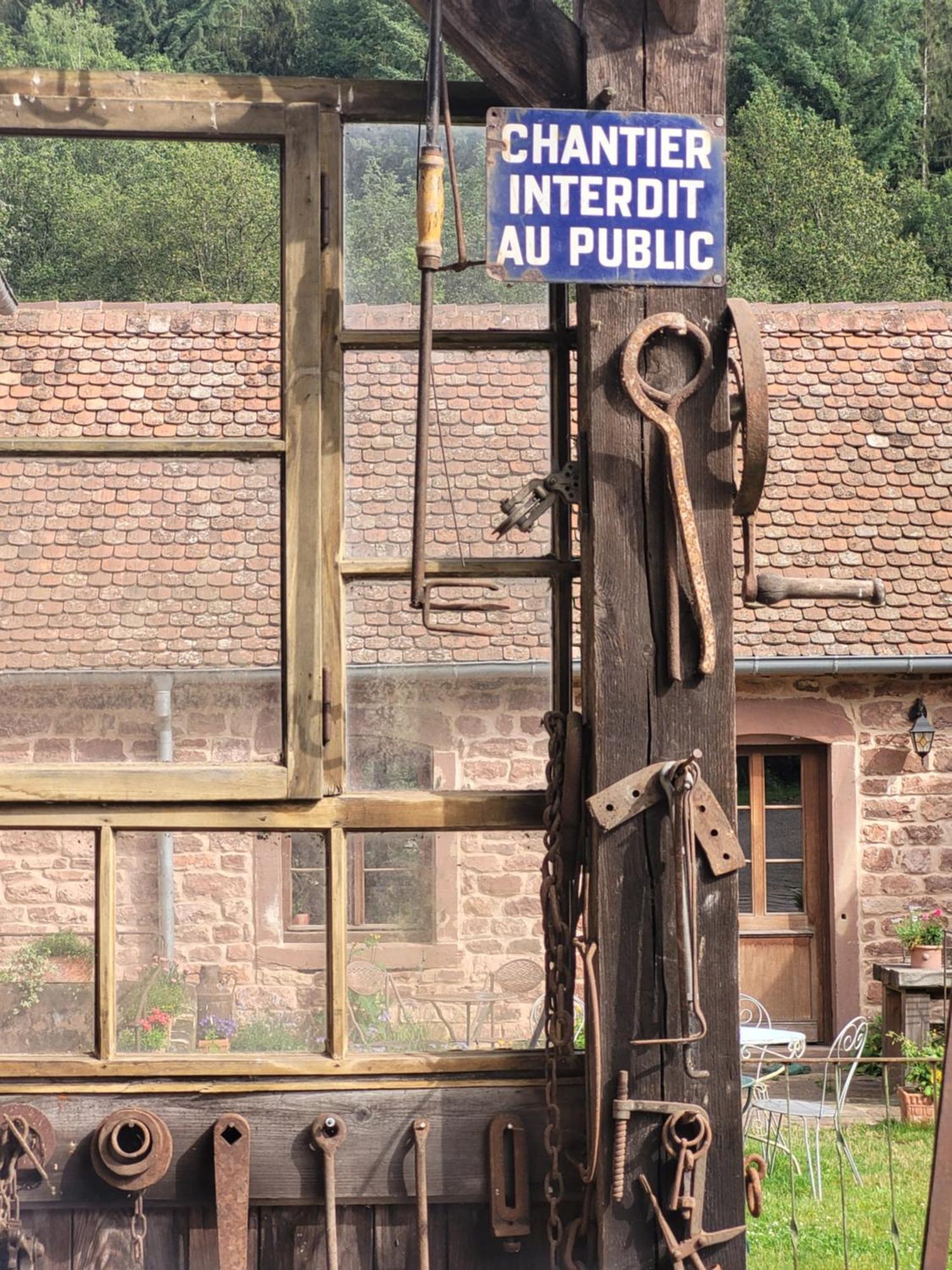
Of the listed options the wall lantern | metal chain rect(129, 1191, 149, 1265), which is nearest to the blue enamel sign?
metal chain rect(129, 1191, 149, 1265)

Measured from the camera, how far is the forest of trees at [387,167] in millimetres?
2949

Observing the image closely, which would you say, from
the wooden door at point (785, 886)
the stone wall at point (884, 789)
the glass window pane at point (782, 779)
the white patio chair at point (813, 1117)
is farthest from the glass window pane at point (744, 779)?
the white patio chair at point (813, 1117)

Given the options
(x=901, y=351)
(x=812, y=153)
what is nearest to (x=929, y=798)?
(x=901, y=351)

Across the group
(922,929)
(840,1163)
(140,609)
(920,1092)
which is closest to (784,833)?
(922,929)

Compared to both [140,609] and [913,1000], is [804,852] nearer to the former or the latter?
[913,1000]

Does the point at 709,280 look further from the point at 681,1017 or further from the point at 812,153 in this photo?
the point at 812,153

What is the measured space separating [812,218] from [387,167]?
2883 cm

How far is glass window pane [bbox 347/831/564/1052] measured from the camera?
9.44ft

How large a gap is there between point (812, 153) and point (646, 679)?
30064 millimetres

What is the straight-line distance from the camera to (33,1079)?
2807 millimetres

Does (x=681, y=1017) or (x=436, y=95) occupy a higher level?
(x=436, y=95)

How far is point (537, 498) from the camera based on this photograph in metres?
2.85

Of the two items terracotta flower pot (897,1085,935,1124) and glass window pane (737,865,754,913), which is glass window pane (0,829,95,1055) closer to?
terracotta flower pot (897,1085,935,1124)

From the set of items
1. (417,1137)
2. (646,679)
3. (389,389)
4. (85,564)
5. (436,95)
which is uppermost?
(436,95)
